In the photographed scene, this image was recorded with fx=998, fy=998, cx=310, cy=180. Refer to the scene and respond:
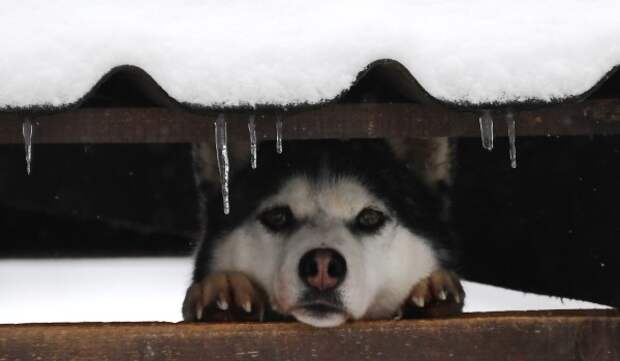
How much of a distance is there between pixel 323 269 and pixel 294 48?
95 cm

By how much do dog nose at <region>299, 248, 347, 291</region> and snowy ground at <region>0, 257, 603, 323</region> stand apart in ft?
9.54

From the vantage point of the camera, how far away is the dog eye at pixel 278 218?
4.21 meters

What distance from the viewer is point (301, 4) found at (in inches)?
128

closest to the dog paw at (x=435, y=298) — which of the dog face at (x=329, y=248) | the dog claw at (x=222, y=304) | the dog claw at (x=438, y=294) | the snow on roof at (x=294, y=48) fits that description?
the dog claw at (x=438, y=294)

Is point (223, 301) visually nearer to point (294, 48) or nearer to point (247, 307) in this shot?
point (247, 307)

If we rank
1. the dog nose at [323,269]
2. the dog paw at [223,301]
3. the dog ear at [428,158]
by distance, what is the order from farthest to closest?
the dog ear at [428,158] < the dog paw at [223,301] < the dog nose at [323,269]

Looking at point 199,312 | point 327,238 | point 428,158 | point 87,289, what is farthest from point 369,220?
point 87,289

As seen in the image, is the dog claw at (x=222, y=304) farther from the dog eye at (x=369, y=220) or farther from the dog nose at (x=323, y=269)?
the dog eye at (x=369, y=220)

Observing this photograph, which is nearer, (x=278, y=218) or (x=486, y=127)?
(x=486, y=127)

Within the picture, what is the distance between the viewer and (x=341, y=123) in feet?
10.4

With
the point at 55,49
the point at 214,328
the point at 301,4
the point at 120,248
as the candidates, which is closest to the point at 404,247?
the point at 214,328

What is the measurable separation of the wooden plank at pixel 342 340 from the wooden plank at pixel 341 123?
0.70 m

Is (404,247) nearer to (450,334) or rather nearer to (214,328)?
(450,334)

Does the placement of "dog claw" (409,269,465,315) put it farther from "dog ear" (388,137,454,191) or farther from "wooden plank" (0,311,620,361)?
"dog ear" (388,137,454,191)
